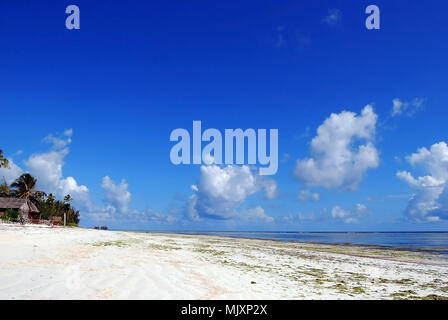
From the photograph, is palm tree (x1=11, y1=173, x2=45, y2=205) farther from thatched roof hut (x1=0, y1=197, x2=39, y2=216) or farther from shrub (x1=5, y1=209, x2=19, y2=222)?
shrub (x1=5, y1=209, x2=19, y2=222)

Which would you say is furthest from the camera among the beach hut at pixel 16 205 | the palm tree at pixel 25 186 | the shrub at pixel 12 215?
the palm tree at pixel 25 186

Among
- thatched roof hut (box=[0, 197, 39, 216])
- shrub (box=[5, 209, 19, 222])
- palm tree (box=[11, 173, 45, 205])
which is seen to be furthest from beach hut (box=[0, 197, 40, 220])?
palm tree (box=[11, 173, 45, 205])

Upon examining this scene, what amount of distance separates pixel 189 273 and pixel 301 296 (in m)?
4.22

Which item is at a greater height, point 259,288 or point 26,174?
point 26,174

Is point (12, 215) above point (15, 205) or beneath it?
beneath

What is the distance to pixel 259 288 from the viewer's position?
910 cm

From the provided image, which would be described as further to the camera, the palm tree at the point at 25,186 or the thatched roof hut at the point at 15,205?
the palm tree at the point at 25,186

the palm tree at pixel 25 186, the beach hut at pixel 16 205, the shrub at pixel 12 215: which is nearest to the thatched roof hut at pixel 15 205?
the beach hut at pixel 16 205

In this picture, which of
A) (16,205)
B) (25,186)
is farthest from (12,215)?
(25,186)

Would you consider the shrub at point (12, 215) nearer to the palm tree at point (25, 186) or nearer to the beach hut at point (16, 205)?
the beach hut at point (16, 205)

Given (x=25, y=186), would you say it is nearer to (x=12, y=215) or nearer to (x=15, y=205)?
(x=15, y=205)

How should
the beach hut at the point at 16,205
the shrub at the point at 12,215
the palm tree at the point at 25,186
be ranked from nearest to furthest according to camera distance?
the shrub at the point at 12,215, the beach hut at the point at 16,205, the palm tree at the point at 25,186
